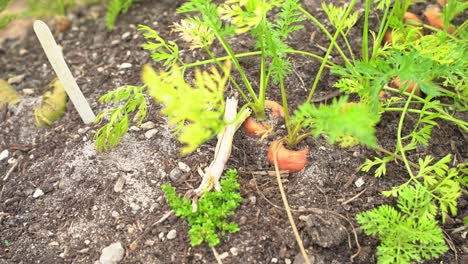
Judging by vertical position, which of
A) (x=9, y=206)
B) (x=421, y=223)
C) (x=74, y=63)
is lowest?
(x=9, y=206)

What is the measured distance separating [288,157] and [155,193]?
0.49m

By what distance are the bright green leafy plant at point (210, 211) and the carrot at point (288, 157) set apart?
0.19 metres

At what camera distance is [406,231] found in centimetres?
157

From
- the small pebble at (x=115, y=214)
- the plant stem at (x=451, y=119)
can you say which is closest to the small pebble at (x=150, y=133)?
the small pebble at (x=115, y=214)

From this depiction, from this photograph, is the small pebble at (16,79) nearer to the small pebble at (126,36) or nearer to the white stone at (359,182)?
the small pebble at (126,36)

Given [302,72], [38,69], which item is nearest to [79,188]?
[38,69]

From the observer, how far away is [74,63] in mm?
2443

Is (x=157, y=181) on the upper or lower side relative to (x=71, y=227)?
upper

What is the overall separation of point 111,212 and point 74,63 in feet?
3.00

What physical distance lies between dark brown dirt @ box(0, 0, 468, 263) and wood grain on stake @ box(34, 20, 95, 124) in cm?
8

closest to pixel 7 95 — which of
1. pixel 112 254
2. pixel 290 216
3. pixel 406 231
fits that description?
pixel 112 254

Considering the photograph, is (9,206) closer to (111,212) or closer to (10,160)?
(10,160)

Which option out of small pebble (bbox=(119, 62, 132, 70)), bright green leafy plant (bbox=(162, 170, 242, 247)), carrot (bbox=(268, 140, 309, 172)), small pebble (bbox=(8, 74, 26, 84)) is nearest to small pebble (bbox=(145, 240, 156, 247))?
bright green leafy plant (bbox=(162, 170, 242, 247))

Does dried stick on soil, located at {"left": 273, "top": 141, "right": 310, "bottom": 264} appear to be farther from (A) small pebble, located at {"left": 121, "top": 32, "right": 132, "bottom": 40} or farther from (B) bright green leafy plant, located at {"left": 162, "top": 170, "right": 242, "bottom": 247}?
(A) small pebble, located at {"left": 121, "top": 32, "right": 132, "bottom": 40}
